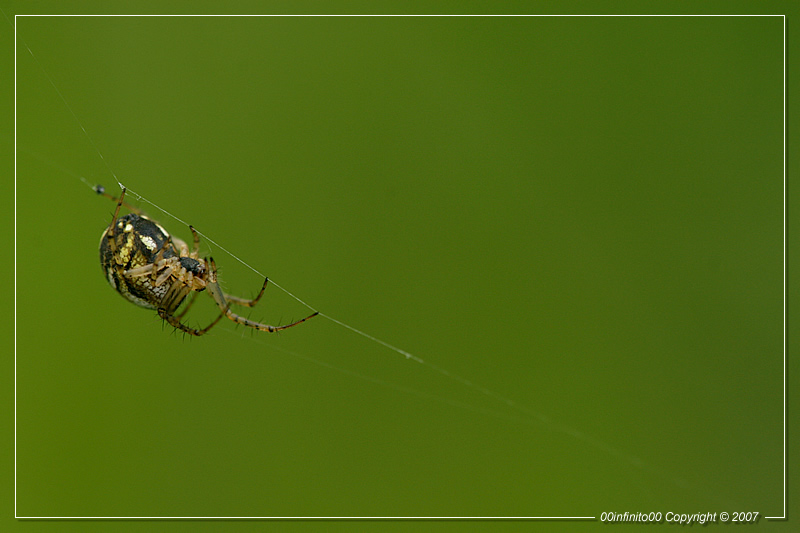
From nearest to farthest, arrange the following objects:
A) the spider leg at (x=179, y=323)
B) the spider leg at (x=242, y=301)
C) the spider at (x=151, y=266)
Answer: the spider at (x=151, y=266)
the spider leg at (x=179, y=323)
the spider leg at (x=242, y=301)

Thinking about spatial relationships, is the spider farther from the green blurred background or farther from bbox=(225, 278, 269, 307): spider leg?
the green blurred background

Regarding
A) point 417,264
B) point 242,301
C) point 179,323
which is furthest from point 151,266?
point 417,264

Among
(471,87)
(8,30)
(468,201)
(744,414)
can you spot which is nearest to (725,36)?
(471,87)

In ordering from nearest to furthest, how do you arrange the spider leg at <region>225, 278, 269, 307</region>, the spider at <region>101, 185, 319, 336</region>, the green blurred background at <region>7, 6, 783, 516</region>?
the spider at <region>101, 185, 319, 336</region> < the spider leg at <region>225, 278, 269, 307</region> < the green blurred background at <region>7, 6, 783, 516</region>

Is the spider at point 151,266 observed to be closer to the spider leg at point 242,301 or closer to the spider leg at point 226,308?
the spider leg at point 226,308

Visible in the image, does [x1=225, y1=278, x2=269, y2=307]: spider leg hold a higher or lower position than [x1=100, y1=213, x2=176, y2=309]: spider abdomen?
lower

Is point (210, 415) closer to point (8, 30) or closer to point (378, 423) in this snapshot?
point (378, 423)

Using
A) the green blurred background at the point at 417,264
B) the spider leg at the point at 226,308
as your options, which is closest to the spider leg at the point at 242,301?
the spider leg at the point at 226,308

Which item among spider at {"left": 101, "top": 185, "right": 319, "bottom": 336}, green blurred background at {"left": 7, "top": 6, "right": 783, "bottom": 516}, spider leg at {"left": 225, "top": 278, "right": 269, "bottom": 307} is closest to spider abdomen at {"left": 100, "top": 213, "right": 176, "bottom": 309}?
spider at {"left": 101, "top": 185, "right": 319, "bottom": 336}
